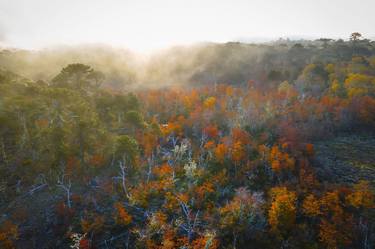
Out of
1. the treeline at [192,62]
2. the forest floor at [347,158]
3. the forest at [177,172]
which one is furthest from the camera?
the treeline at [192,62]

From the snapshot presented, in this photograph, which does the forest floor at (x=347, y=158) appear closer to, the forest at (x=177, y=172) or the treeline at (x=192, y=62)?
the forest at (x=177, y=172)

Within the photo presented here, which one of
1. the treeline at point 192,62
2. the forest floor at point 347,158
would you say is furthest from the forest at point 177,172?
the treeline at point 192,62

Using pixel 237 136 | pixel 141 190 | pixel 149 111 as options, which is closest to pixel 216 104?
pixel 149 111

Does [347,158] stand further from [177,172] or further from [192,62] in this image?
[192,62]

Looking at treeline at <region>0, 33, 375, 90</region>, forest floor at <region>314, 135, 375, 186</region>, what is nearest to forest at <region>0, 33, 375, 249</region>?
forest floor at <region>314, 135, 375, 186</region>

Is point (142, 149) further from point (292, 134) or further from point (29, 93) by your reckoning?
point (292, 134)

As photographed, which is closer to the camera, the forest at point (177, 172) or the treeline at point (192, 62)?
the forest at point (177, 172)
